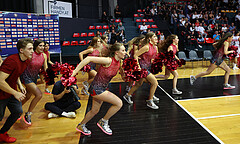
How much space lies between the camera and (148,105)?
4.39 m

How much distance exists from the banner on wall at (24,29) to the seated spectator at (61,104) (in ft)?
16.6

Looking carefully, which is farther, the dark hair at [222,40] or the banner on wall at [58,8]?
the banner on wall at [58,8]

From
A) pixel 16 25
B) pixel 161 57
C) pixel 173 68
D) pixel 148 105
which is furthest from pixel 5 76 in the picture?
pixel 16 25

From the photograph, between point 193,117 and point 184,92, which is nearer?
point 193,117

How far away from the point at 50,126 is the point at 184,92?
3.73 metres

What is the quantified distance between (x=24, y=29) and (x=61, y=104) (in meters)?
5.52

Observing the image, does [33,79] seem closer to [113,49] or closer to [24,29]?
[113,49]

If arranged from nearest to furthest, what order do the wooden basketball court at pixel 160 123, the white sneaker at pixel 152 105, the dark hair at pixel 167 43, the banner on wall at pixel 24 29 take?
the wooden basketball court at pixel 160 123, the white sneaker at pixel 152 105, the dark hair at pixel 167 43, the banner on wall at pixel 24 29

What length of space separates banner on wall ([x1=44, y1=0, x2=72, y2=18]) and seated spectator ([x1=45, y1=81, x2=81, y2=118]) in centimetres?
951

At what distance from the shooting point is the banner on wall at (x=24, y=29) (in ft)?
24.8

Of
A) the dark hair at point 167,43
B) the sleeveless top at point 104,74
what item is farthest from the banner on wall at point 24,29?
the sleeveless top at point 104,74

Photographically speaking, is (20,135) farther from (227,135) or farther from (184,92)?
(184,92)

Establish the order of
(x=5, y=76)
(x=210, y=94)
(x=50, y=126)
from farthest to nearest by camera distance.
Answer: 1. (x=210, y=94)
2. (x=50, y=126)
3. (x=5, y=76)

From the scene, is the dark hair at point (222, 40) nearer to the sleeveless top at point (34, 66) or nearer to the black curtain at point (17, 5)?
the sleeveless top at point (34, 66)
